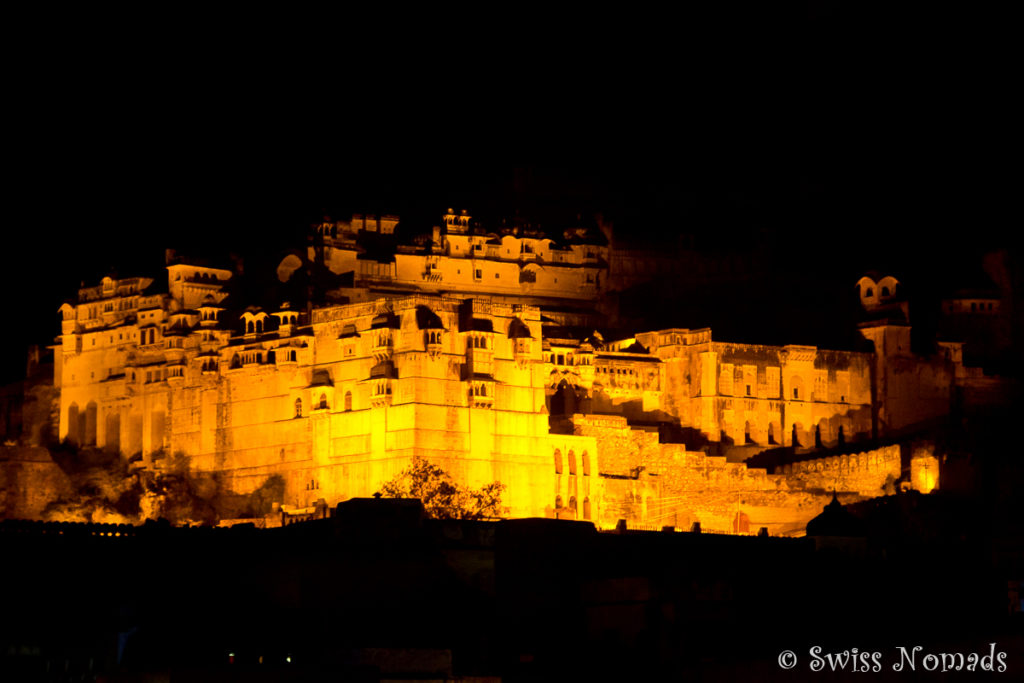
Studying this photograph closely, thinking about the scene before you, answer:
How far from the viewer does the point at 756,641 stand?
78375 mm

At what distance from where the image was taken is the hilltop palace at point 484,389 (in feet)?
362

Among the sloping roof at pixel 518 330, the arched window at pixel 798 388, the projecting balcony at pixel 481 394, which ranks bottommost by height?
the projecting balcony at pixel 481 394

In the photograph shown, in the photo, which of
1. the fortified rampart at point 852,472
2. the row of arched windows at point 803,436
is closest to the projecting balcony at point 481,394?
Result: the fortified rampart at point 852,472

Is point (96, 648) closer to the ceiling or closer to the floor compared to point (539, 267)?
closer to the floor

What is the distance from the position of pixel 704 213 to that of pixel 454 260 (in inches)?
817

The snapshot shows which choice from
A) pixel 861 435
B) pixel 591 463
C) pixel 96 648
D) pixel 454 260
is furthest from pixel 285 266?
pixel 96 648

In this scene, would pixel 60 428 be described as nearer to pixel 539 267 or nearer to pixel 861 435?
pixel 539 267

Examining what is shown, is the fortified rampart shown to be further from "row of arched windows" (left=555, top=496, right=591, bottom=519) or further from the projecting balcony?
the projecting balcony

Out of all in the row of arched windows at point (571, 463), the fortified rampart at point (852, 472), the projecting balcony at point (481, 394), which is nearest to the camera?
the projecting balcony at point (481, 394)

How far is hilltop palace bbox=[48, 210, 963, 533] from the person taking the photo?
11031 cm

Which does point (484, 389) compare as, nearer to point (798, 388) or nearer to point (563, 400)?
point (563, 400)

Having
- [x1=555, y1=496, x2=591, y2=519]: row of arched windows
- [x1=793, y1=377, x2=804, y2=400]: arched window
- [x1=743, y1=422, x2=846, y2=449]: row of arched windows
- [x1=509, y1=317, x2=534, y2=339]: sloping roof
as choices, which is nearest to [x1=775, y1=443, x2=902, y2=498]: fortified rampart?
[x1=743, y1=422, x2=846, y2=449]: row of arched windows

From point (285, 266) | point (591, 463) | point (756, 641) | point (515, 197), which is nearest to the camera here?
point (756, 641)

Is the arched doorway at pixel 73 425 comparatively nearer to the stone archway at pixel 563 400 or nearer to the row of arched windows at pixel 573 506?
the stone archway at pixel 563 400
